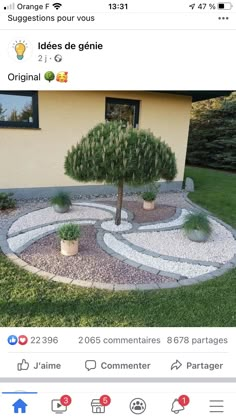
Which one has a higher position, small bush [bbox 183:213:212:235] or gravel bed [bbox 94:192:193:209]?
small bush [bbox 183:213:212:235]

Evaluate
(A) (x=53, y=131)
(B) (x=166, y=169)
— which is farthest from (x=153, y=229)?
(A) (x=53, y=131)

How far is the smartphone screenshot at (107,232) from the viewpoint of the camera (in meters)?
1.14

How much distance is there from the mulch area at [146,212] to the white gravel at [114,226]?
327 millimetres

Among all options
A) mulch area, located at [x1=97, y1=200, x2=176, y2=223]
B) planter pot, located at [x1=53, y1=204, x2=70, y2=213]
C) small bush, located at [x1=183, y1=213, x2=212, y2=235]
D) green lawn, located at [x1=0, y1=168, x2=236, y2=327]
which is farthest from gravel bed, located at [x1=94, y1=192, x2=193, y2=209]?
green lawn, located at [x1=0, y1=168, x2=236, y2=327]

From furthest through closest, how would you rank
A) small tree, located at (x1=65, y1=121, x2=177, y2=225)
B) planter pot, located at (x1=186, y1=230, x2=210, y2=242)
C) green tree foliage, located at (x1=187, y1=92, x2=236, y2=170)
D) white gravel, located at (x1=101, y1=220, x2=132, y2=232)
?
green tree foliage, located at (x1=187, y1=92, x2=236, y2=170)
white gravel, located at (x1=101, y1=220, x2=132, y2=232)
planter pot, located at (x1=186, y1=230, x2=210, y2=242)
small tree, located at (x1=65, y1=121, x2=177, y2=225)

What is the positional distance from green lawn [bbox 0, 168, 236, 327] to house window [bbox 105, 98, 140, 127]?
16.8ft

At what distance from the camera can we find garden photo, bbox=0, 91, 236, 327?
8.74ft

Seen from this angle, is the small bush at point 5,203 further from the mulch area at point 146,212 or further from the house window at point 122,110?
the house window at point 122,110
